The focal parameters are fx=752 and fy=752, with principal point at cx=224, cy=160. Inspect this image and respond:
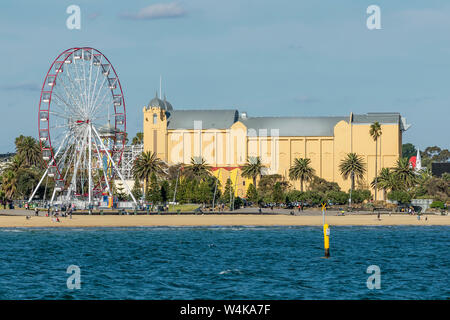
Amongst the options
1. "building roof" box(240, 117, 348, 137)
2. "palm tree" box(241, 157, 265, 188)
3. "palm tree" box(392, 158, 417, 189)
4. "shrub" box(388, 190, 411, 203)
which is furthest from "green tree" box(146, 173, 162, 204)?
"palm tree" box(392, 158, 417, 189)

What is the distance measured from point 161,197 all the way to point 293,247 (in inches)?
2975

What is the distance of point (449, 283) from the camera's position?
52.8 meters

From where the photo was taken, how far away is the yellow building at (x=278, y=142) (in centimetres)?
19088

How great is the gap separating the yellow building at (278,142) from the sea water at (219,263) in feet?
300

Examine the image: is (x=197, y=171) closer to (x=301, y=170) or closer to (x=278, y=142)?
(x=301, y=170)

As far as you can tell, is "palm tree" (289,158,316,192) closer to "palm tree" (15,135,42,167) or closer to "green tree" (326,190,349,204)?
"green tree" (326,190,349,204)

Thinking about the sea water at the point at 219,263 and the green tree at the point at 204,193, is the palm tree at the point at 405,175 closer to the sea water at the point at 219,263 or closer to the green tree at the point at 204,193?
the green tree at the point at 204,193

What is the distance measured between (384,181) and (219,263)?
119224 millimetres

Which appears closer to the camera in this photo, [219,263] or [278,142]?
[219,263]

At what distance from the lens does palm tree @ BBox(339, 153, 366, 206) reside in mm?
184875

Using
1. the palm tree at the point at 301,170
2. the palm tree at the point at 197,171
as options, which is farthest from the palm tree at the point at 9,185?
the palm tree at the point at 301,170

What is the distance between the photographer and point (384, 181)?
177 metres

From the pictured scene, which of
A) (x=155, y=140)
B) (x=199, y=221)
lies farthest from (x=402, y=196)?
(x=155, y=140)
